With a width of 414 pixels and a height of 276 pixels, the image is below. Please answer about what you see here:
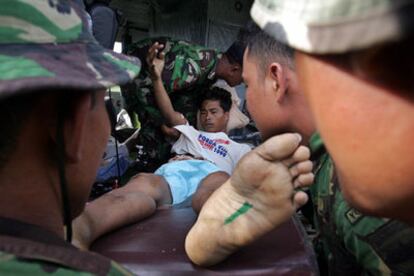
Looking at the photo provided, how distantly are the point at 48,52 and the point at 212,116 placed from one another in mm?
2278

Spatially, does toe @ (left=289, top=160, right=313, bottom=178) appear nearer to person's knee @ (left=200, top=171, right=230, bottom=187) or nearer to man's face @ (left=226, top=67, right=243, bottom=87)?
person's knee @ (left=200, top=171, right=230, bottom=187)

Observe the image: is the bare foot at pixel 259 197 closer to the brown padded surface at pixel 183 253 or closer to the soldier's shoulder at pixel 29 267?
the brown padded surface at pixel 183 253

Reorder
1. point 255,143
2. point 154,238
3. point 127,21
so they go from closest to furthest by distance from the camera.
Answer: point 154,238
point 255,143
point 127,21

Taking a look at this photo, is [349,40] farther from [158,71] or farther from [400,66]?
[158,71]

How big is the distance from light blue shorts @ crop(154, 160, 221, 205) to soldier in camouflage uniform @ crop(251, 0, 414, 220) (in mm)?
1540

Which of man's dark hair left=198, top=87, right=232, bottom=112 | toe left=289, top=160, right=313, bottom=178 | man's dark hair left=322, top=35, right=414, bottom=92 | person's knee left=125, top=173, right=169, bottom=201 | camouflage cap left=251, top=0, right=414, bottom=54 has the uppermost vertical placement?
camouflage cap left=251, top=0, right=414, bottom=54

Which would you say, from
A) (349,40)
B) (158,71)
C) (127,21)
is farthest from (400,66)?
(127,21)

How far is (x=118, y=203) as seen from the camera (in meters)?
1.37

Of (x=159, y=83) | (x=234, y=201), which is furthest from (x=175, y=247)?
(x=159, y=83)

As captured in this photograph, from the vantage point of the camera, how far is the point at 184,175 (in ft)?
6.95

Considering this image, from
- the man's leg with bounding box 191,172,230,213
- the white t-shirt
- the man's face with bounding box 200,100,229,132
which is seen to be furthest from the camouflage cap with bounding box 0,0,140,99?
the man's face with bounding box 200,100,229,132

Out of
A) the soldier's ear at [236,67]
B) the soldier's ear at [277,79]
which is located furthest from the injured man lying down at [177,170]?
the soldier's ear at [277,79]

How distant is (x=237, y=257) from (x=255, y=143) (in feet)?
6.36

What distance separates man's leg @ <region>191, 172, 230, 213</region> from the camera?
153 centimetres
